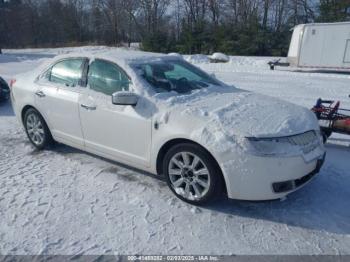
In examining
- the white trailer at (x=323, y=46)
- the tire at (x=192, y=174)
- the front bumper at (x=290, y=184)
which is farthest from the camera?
the white trailer at (x=323, y=46)

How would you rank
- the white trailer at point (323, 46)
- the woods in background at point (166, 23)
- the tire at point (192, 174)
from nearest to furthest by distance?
the tire at point (192, 174) → the white trailer at point (323, 46) → the woods in background at point (166, 23)

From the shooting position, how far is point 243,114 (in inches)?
138

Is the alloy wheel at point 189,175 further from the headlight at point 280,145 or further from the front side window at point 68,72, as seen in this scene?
the front side window at point 68,72

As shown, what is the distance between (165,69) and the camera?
4410 mm

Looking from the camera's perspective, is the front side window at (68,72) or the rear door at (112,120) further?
the front side window at (68,72)

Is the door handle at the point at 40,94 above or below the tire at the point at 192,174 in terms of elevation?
above

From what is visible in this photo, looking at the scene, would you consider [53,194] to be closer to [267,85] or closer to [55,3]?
[267,85]

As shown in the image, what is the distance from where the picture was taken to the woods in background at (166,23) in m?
26.6

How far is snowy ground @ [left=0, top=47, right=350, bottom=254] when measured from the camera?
3.00 m

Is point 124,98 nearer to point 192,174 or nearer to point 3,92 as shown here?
point 192,174

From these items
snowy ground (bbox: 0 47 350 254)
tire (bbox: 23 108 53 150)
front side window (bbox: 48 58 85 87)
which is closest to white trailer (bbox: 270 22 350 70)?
snowy ground (bbox: 0 47 350 254)

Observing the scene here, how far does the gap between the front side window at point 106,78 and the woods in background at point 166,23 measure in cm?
2367

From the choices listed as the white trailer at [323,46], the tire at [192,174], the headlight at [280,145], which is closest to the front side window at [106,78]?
the tire at [192,174]

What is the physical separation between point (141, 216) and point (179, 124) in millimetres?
1051
